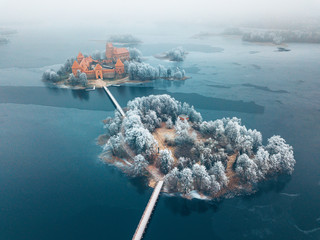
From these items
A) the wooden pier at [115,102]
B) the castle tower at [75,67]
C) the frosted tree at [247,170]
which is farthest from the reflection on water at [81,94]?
the frosted tree at [247,170]

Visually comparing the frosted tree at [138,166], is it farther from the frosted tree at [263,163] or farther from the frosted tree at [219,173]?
the frosted tree at [263,163]

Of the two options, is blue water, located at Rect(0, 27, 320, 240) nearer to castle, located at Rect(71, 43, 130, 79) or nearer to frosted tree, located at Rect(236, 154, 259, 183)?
frosted tree, located at Rect(236, 154, 259, 183)

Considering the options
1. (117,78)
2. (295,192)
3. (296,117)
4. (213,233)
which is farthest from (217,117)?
(117,78)

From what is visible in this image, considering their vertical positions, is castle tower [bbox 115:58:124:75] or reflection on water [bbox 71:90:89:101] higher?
castle tower [bbox 115:58:124:75]

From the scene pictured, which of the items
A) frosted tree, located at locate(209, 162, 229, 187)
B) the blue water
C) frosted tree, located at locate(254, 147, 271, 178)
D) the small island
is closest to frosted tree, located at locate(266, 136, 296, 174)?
frosted tree, located at locate(254, 147, 271, 178)

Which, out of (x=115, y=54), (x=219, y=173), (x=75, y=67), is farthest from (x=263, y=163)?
(x=115, y=54)

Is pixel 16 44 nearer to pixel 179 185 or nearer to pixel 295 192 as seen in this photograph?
pixel 179 185
